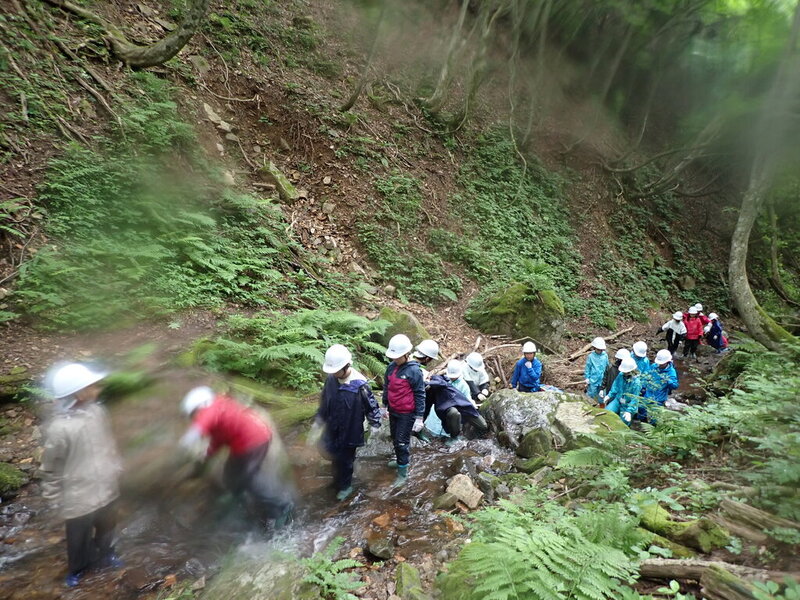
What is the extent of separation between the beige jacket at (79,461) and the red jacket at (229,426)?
0.71 meters

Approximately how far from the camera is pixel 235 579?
3.39m

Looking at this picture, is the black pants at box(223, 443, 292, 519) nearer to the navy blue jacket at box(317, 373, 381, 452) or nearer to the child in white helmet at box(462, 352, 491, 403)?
the navy blue jacket at box(317, 373, 381, 452)

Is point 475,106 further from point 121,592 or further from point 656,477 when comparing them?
point 121,592

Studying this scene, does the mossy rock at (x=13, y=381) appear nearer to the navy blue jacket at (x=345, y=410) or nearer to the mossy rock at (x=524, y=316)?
the navy blue jacket at (x=345, y=410)

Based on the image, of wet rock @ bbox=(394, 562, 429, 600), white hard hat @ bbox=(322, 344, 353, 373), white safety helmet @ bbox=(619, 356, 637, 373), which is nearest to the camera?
wet rock @ bbox=(394, 562, 429, 600)

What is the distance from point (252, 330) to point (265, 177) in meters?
5.72

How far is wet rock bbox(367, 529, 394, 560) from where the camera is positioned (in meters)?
3.87

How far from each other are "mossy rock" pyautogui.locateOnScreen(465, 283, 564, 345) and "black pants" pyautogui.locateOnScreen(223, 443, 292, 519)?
26.7 ft

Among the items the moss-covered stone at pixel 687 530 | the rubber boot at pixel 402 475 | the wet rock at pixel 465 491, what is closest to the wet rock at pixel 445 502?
the wet rock at pixel 465 491

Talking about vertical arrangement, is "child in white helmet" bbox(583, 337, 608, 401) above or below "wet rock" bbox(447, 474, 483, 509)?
above

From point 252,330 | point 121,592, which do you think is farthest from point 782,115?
point 121,592

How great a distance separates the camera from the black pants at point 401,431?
16.9ft

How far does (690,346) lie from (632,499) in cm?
1228

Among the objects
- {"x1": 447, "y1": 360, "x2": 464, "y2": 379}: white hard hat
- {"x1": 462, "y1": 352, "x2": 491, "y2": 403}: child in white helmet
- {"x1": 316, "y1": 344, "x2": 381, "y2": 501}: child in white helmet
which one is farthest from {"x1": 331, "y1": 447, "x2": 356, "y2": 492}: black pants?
{"x1": 462, "y1": 352, "x2": 491, "y2": 403}: child in white helmet
